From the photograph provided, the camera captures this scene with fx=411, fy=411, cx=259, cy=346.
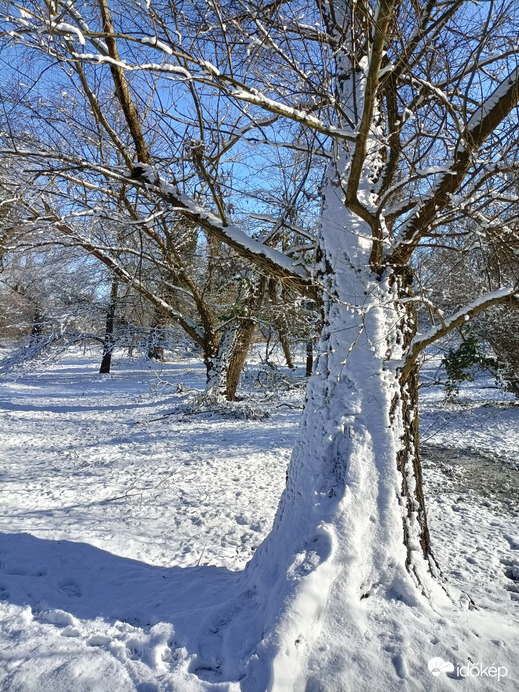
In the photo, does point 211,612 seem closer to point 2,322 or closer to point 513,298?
point 513,298

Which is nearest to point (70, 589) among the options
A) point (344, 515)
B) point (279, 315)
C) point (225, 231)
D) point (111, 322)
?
point (344, 515)

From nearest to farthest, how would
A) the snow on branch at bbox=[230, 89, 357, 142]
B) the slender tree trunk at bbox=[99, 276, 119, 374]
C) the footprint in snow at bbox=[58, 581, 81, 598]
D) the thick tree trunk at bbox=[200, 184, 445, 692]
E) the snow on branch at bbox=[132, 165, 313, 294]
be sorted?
1. the thick tree trunk at bbox=[200, 184, 445, 692]
2. the snow on branch at bbox=[230, 89, 357, 142]
3. the footprint in snow at bbox=[58, 581, 81, 598]
4. the snow on branch at bbox=[132, 165, 313, 294]
5. the slender tree trunk at bbox=[99, 276, 119, 374]

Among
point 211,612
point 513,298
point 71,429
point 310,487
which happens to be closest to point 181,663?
point 211,612

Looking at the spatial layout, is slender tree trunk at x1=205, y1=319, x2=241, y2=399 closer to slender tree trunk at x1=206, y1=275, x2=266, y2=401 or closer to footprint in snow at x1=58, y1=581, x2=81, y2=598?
slender tree trunk at x1=206, y1=275, x2=266, y2=401

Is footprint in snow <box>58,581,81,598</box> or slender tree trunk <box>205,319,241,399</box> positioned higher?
slender tree trunk <box>205,319,241,399</box>

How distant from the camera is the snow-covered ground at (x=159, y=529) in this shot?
191cm

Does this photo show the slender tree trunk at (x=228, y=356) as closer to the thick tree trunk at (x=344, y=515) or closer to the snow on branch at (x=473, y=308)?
the thick tree trunk at (x=344, y=515)

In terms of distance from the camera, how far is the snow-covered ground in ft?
6.26

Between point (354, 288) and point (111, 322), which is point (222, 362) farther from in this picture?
point (354, 288)

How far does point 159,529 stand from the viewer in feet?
13.3

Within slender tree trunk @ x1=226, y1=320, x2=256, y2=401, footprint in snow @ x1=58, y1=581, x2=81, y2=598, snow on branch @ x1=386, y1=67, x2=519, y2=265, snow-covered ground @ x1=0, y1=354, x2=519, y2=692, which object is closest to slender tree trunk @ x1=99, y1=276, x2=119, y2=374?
snow-covered ground @ x1=0, y1=354, x2=519, y2=692

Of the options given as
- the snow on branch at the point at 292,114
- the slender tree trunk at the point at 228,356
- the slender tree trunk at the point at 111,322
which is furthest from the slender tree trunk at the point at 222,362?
the snow on branch at the point at 292,114

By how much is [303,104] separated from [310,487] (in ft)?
9.45

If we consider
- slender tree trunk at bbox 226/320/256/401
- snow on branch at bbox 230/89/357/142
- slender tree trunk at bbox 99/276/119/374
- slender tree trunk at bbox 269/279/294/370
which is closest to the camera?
snow on branch at bbox 230/89/357/142
